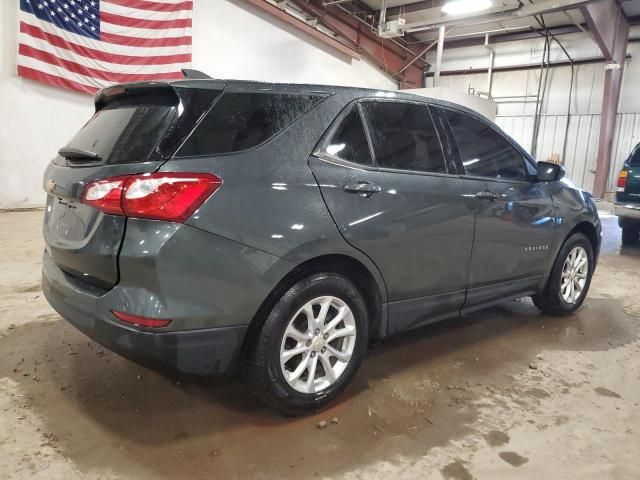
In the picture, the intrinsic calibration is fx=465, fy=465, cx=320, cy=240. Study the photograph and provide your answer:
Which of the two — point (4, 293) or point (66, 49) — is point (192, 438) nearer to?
point (4, 293)

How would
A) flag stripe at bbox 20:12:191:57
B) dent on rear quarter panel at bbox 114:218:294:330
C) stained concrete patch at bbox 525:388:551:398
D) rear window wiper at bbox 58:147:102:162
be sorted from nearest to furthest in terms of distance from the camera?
dent on rear quarter panel at bbox 114:218:294:330
rear window wiper at bbox 58:147:102:162
stained concrete patch at bbox 525:388:551:398
flag stripe at bbox 20:12:191:57

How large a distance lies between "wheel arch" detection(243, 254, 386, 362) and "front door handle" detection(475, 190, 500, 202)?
3.07 ft

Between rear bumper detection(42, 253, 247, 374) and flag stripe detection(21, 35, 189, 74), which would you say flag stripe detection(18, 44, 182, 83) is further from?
rear bumper detection(42, 253, 247, 374)

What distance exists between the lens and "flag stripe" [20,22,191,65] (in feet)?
21.9

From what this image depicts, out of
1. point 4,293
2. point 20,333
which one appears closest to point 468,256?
point 20,333

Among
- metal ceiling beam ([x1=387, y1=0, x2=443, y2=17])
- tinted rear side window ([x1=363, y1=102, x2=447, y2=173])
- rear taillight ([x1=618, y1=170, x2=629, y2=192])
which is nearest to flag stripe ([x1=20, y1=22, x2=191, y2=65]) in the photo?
metal ceiling beam ([x1=387, y1=0, x2=443, y2=17])

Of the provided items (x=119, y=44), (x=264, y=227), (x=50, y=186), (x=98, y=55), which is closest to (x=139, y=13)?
(x=119, y=44)

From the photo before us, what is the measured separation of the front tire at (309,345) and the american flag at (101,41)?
6194mm

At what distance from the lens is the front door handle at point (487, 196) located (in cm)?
277

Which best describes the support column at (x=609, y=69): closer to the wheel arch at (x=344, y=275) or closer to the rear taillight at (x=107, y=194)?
the wheel arch at (x=344, y=275)

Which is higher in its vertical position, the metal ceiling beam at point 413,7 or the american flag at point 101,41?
the metal ceiling beam at point 413,7

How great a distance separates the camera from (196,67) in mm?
8742

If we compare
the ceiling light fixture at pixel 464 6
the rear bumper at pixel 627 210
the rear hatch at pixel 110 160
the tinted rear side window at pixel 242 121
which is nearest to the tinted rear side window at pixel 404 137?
the tinted rear side window at pixel 242 121

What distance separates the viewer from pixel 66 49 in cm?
702
